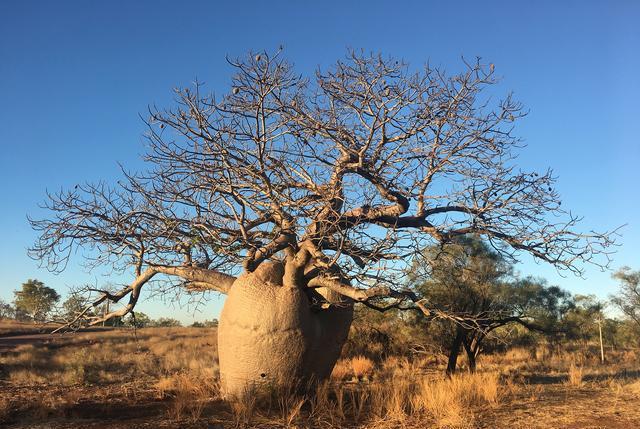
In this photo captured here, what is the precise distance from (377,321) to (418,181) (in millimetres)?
8970

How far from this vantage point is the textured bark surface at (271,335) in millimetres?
6598

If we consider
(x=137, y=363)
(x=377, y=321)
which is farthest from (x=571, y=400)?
(x=137, y=363)

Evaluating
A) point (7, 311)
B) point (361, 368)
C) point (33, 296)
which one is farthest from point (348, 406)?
point (7, 311)

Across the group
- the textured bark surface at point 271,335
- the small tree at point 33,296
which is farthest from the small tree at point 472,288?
the small tree at point 33,296

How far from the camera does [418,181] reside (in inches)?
282

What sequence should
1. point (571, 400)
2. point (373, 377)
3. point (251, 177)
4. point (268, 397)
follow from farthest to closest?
point (373, 377)
point (571, 400)
point (251, 177)
point (268, 397)

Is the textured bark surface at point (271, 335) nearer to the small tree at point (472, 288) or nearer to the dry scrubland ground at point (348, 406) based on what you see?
the dry scrubland ground at point (348, 406)

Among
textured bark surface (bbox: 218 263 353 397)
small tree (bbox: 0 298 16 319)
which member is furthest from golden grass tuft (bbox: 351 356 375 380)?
small tree (bbox: 0 298 16 319)

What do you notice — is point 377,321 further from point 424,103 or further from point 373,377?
point 424,103

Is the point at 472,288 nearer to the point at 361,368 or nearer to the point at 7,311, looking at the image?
the point at 361,368

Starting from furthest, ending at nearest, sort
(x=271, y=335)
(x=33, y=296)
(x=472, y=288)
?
(x=33, y=296)
(x=472, y=288)
(x=271, y=335)

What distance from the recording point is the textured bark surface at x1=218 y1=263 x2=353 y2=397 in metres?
6.60

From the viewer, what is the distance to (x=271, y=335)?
21.7 feet

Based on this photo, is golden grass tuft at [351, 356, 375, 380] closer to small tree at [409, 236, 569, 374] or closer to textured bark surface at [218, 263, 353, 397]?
small tree at [409, 236, 569, 374]
